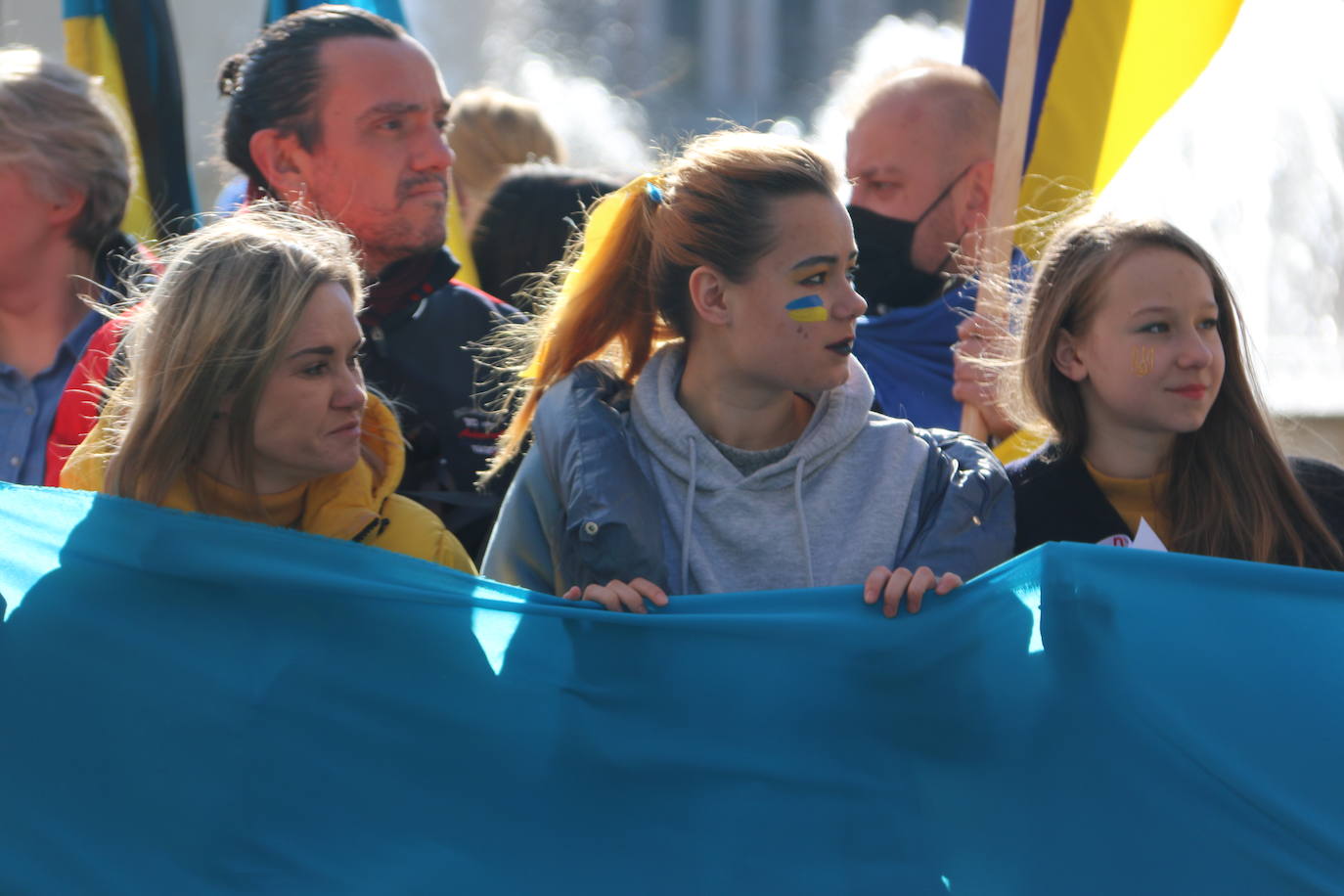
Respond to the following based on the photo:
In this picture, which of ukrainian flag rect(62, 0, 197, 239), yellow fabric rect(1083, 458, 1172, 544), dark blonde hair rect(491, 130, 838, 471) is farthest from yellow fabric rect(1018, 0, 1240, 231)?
ukrainian flag rect(62, 0, 197, 239)

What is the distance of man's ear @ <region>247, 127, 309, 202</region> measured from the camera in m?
3.67

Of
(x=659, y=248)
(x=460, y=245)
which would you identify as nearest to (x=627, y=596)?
(x=659, y=248)

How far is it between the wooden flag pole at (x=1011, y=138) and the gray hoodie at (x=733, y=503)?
2.76 feet

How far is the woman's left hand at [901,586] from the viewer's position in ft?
7.55

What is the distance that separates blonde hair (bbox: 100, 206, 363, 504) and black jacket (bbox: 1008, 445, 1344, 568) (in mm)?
1287

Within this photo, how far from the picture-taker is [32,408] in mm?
3383

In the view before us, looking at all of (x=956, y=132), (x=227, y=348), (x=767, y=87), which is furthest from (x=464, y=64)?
(x=767, y=87)

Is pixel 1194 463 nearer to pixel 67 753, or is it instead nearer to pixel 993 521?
pixel 993 521

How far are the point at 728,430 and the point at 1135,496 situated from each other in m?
0.75

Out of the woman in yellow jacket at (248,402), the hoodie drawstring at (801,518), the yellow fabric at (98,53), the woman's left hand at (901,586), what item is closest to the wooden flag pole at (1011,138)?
the hoodie drawstring at (801,518)

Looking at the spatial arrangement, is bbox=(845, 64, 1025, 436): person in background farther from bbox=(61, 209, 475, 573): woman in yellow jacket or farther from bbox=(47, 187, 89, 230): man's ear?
bbox=(47, 187, 89, 230): man's ear

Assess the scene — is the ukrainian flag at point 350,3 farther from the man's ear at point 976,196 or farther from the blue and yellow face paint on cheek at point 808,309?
the blue and yellow face paint on cheek at point 808,309

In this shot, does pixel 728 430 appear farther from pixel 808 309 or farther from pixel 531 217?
pixel 531 217

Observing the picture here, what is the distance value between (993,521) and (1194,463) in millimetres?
547
